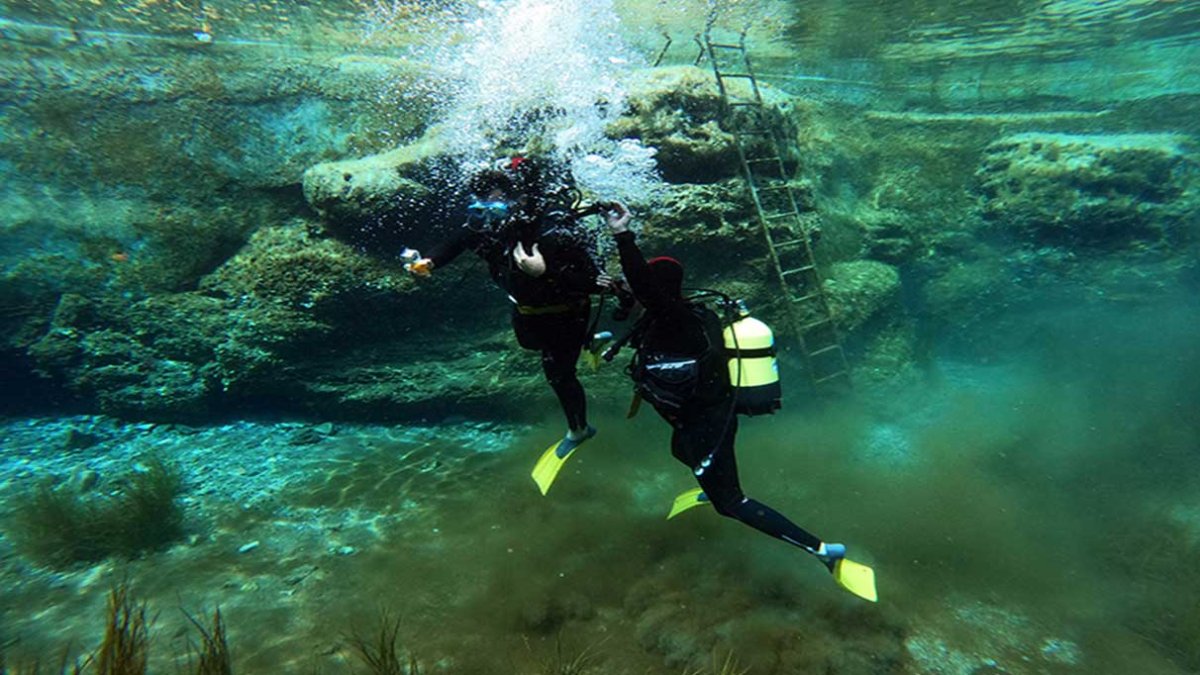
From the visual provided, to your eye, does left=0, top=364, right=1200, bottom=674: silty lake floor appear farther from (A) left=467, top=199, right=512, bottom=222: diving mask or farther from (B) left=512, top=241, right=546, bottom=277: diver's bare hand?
(A) left=467, top=199, right=512, bottom=222: diving mask

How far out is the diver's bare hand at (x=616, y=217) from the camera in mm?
3375

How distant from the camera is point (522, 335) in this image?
452 cm

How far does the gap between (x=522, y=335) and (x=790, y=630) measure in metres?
3.31

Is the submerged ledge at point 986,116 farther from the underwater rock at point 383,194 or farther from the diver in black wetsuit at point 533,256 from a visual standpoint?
the diver in black wetsuit at point 533,256

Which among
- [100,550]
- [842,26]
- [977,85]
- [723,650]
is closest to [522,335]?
[723,650]

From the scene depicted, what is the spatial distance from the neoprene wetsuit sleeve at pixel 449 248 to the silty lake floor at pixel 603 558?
2.93 meters

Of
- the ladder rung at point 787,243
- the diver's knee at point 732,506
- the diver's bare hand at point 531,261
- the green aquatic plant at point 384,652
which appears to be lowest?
the diver's knee at point 732,506

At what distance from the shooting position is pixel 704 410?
3926 millimetres

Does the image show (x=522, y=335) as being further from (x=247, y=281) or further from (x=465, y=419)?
(x=247, y=281)

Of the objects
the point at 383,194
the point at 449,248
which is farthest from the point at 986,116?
the point at 449,248

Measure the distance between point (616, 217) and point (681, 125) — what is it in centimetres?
487

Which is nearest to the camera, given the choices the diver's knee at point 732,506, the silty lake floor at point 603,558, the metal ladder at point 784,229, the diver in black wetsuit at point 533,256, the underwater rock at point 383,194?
the diver in black wetsuit at point 533,256

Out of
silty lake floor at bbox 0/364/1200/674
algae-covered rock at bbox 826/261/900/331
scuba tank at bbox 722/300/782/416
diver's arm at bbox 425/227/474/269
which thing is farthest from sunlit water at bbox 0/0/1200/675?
diver's arm at bbox 425/227/474/269

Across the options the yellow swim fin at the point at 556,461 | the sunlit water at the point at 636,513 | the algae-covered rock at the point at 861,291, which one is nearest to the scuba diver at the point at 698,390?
the sunlit water at the point at 636,513
